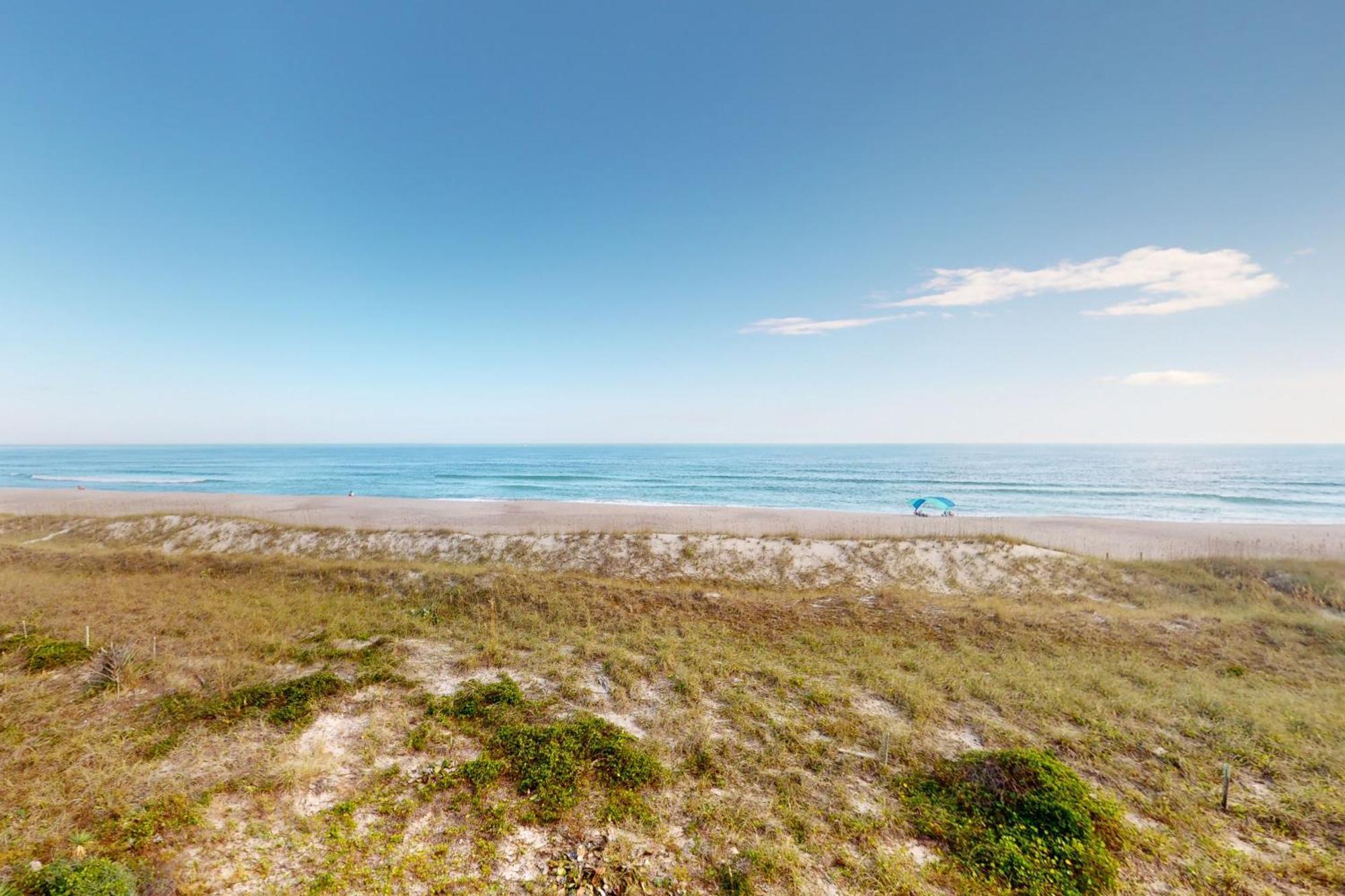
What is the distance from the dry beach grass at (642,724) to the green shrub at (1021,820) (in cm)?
22

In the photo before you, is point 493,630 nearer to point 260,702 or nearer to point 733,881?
point 260,702

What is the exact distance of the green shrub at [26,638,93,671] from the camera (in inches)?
356

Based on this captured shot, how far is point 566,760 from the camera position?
6.75 metres

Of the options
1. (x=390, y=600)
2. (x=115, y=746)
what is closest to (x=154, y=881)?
(x=115, y=746)

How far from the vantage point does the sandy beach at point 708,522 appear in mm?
25562

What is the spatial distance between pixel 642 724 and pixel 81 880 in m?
6.05

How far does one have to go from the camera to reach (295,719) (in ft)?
25.0

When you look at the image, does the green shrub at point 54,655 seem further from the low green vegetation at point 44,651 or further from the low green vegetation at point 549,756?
the low green vegetation at point 549,756

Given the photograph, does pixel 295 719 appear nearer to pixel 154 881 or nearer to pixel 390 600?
pixel 154 881

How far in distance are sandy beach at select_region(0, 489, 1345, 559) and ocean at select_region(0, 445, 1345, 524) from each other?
5.88m

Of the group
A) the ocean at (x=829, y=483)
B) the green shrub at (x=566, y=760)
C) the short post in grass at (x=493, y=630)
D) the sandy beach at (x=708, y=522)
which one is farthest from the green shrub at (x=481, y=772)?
the ocean at (x=829, y=483)

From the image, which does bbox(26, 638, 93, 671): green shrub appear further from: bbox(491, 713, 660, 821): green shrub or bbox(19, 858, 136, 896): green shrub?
bbox(491, 713, 660, 821): green shrub

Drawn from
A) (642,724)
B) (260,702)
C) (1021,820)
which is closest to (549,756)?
(642,724)

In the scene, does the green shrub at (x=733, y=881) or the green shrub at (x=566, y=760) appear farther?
the green shrub at (x=566, y=760)
